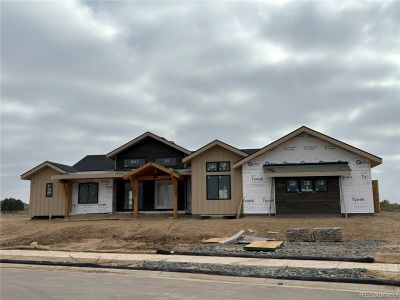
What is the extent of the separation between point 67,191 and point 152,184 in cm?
583

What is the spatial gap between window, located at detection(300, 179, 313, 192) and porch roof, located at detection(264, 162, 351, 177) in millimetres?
759

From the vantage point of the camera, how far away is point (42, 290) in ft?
26.8

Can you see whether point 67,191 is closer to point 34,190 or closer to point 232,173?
point 34,190

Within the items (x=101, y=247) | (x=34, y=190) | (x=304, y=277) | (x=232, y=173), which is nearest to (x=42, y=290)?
(x=304, y=277)

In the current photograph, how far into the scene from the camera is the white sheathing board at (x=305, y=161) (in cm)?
2214

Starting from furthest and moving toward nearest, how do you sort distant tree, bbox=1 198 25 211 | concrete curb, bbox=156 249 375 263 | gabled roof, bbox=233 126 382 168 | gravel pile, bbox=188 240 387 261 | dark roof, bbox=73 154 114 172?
distant tree, bbox=1 198 25 211 < dark roof, bbox=73 154 114 172 < gabled roof, bbox=233 126 382 168 < gravel pile, bbox=188 240 387 261 < concrete curb, bbox=156 249 375 263

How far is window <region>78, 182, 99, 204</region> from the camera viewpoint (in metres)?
27.9

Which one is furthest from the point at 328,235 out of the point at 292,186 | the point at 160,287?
the point at 160,287

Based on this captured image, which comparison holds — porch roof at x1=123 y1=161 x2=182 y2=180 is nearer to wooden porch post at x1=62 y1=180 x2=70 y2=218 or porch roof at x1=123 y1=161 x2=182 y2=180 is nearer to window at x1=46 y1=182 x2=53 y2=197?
wooden porch post at x1=62 y1=180 x2=70 y2=218

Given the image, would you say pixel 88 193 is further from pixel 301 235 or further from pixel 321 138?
pixel 301 235

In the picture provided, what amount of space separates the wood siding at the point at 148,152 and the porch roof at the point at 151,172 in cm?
200

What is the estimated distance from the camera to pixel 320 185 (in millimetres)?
22484

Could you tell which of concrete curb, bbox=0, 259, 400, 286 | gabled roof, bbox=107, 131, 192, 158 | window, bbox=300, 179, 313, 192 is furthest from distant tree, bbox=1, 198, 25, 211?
concrete curb, bbox=0, 259, 400, 286

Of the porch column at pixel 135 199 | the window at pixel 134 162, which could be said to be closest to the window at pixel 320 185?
the porch column at pixel 135 199
